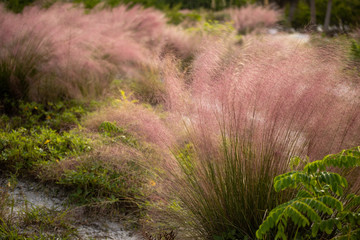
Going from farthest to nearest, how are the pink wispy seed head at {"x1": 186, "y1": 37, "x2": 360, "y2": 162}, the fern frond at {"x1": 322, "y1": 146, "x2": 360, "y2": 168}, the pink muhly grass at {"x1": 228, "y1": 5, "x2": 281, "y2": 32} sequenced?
the pink muhly grass at {"x1": 228, "y1": 5, "x2": 281, "y2": 32} → the pink wispy seed head at {"x1": 186, "y1": 37, "x2": 360, "y2": 162} → the fern frond at {"x1": 322, "y1": 146, "x2": 360, "y2": 168}

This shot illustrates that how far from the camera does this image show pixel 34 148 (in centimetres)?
337

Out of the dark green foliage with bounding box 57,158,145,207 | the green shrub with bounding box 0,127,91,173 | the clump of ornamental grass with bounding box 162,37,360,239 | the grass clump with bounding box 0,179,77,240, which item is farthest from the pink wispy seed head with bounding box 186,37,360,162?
the green shrub with bounding box 0,127,91,173

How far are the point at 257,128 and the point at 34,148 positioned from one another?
219cm

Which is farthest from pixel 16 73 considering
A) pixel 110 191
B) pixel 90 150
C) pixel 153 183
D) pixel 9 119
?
pixel 153 183

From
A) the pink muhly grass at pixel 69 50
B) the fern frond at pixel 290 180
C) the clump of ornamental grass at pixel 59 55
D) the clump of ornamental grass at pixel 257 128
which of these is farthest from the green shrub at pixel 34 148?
the fern frond at pixel 290 180

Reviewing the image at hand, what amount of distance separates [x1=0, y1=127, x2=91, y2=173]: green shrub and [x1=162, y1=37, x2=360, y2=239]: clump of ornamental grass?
1548mm

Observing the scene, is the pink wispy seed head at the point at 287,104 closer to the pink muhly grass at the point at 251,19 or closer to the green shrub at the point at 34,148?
the green shrub at the point at 34,148

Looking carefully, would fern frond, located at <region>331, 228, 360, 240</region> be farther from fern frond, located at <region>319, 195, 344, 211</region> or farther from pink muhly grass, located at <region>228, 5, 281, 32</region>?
pink muhly grass, located at <region>228, 5, 281, 32</region>

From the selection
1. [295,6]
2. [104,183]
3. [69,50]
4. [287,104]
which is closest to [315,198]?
[287,104]

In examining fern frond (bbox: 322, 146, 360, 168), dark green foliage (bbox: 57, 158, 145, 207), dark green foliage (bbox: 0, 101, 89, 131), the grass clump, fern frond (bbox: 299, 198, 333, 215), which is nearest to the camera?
fern frond (bbox: 299, 198, 333, 215)

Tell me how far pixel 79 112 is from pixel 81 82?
86 cm

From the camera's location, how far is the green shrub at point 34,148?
10.8 ft

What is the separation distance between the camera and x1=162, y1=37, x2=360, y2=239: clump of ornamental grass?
6.57 ft

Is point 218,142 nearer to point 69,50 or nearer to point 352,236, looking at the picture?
point 352,236
